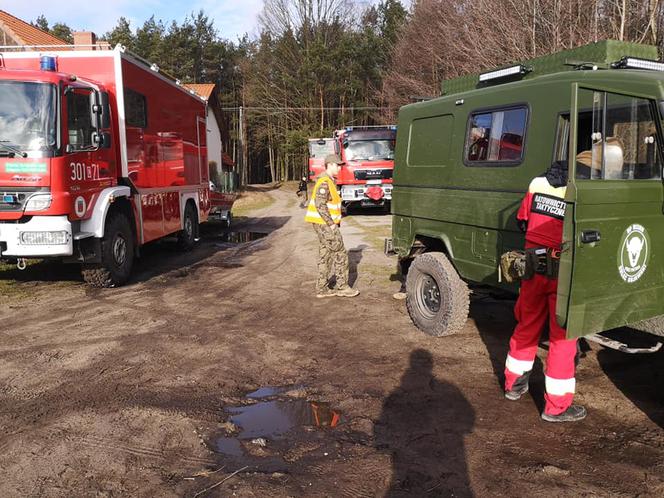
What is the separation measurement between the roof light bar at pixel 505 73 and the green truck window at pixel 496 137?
1.40 feet

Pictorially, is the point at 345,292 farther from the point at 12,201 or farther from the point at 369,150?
the point at 369,150

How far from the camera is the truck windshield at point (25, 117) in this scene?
6.57 m

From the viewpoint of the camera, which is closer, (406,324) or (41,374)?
(41,374)

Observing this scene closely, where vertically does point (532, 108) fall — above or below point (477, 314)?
above

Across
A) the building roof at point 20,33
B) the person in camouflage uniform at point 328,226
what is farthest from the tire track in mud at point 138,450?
the building roof at point 20,33

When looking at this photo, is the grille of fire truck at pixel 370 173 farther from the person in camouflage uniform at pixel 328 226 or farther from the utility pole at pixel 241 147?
the utility pole at pixel 241 147

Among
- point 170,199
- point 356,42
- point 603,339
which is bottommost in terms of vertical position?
point 603,339

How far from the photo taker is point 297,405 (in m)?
4.06

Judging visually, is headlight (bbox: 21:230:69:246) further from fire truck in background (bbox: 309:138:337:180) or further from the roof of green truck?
fire truck in background (bbox: 309:138:337:180)

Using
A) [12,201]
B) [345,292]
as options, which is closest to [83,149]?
[12,201]

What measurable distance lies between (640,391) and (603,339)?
79 centimetres

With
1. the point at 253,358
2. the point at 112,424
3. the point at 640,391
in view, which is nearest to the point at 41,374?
the point at 112,424

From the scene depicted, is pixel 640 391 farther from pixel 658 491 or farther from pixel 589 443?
pixel 658 491

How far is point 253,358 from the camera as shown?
5000mm
